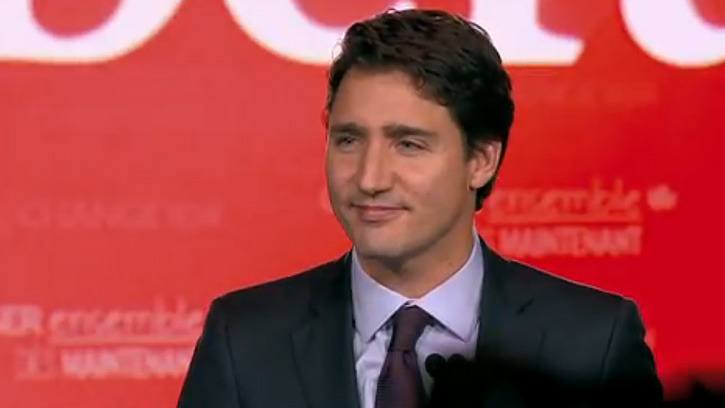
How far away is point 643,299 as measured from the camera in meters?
2.04

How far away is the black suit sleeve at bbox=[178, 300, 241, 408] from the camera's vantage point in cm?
123

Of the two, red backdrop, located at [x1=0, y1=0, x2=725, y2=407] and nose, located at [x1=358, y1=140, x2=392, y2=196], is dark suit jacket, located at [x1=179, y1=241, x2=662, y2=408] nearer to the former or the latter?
nose, located at [x1=358, y1=140, x2=392, y2=196]

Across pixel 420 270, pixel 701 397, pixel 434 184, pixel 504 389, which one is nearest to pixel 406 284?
pixel 420 270

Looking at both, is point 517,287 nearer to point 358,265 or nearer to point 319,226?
point 358,265

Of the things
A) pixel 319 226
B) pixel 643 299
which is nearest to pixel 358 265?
pixel 319 226

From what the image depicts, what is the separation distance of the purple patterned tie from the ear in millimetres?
146

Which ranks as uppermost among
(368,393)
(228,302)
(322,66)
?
(322,66)

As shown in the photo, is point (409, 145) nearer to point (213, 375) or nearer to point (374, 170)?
point (374, 170)

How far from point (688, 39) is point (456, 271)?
919mm

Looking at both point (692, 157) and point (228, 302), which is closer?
point (228, 302)

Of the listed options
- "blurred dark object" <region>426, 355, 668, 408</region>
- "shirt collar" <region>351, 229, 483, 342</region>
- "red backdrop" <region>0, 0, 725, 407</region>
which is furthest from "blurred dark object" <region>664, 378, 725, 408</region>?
"red backdrop" <region>0, 0, 725, 407</region>

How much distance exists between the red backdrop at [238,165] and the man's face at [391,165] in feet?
2.29

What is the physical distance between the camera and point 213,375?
4.09 ft

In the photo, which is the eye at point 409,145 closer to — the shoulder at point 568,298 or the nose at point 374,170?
the nose at point 374,170
